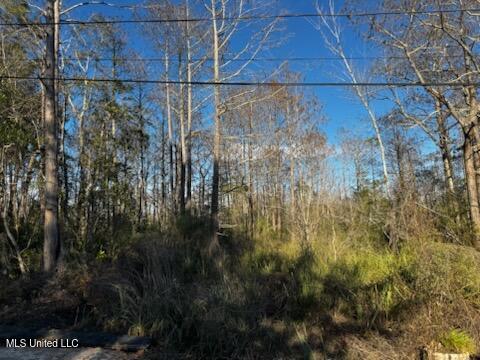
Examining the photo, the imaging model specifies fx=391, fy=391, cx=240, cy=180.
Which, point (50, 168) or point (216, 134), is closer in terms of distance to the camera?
point (50, 168)

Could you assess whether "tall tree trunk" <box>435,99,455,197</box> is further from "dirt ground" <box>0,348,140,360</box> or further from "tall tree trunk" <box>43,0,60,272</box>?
"tall tree trunk" <box>43,0,60,272</box>

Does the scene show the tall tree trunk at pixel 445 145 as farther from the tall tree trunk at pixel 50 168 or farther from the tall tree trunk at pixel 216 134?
the tall tree trunk at pixel 50 168

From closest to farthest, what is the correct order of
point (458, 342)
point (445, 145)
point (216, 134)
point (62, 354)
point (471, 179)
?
point (62, 354) → point (458, 342) → point (471, 179) → point (216, 134) → point (445, 145)

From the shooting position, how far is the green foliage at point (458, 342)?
6.26 metres

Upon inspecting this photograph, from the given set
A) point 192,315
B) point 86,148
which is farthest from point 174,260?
point 86,148

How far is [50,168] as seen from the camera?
29.6 ft

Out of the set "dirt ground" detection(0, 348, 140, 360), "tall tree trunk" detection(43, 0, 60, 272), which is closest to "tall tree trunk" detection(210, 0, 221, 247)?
"tall tree trunk" detection(43, 0, 60, 272)

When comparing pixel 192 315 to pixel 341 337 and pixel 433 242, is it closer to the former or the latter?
pixel 341 337

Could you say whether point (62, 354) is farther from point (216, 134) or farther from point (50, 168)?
point (216, 134)

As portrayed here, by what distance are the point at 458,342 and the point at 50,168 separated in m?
8.84

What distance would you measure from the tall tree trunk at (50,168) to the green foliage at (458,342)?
795 cm

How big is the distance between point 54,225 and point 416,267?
7.80m

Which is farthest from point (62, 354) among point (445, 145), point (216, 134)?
point (445, 145)

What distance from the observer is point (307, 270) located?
905 cm
